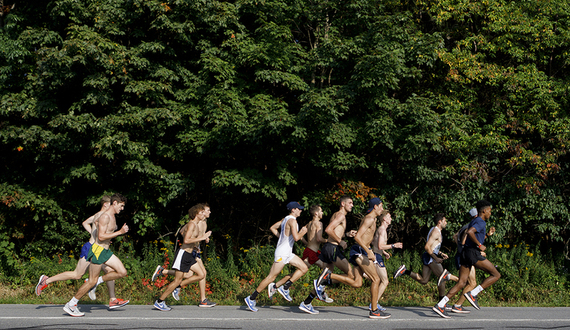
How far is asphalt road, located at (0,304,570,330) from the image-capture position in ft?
22.9

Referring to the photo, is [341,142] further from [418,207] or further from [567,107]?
[567,107]

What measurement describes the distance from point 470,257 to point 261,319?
12.4ft

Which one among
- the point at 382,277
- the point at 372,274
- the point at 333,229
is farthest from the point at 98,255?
the point at 382,277

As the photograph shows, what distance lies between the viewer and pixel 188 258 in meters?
8.43

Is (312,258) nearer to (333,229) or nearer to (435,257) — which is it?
(333,229)

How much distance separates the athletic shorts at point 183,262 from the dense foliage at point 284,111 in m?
3.43

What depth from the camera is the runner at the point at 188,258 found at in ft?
27.4

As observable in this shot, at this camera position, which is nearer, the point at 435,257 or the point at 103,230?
the point at 103,230

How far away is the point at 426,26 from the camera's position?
13.7m

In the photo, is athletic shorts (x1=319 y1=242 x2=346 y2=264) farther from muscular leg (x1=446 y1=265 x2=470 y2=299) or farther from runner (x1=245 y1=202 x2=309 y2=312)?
muscular leg (x1=446 y1=265 x2=470 y2=299)

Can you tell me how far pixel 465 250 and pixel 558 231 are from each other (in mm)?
5841

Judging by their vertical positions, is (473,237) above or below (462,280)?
above

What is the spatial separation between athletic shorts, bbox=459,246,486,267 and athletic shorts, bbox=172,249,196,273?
15.8 feet

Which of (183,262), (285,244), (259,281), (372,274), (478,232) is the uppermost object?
(478,232)
